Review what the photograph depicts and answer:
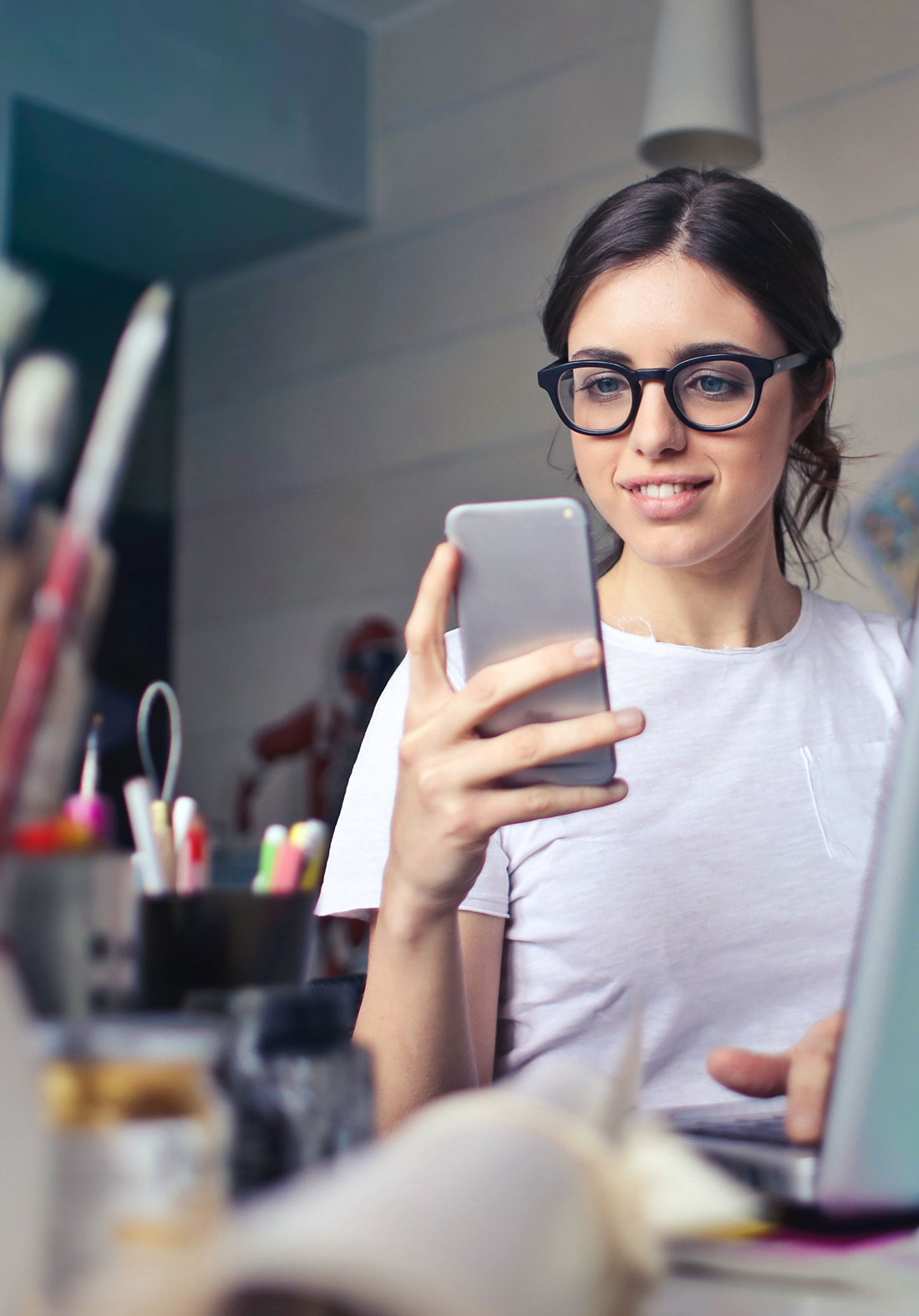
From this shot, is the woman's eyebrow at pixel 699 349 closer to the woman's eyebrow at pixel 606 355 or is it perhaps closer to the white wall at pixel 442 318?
the woman's eyebrow at pixel 606 355

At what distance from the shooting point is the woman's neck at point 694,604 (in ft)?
4.14

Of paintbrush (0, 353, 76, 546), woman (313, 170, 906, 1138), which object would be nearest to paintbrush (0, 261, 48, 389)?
paintbrush (0, 353, 76, 546)

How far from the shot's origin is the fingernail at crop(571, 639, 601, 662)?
29.0 inches

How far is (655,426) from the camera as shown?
116cm

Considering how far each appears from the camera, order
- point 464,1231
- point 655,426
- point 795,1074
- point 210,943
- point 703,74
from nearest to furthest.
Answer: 1. point 464,1231
2. point 210,943
3. point 795,1074
4. point 655,426
5. point 703,74

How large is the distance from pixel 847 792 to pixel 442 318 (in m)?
2.40

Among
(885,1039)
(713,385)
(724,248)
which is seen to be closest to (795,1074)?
(885,1039)

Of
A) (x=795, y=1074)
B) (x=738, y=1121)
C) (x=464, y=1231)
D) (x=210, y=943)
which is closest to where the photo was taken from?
(x=464, y=1231)

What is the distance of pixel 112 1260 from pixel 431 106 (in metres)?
3.50

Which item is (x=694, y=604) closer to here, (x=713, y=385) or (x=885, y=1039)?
(x=713, y=385)

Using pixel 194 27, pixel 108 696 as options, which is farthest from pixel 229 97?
pixel 108 696

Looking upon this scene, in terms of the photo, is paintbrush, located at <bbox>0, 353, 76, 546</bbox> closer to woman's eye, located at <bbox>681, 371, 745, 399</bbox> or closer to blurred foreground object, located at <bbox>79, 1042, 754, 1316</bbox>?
blurred foreground object, located at <bbox>79, 1042, 754, 1316</bbox>

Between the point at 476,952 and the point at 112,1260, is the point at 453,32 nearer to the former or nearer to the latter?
the point at 476,952

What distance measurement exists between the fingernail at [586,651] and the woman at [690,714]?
0.26m
